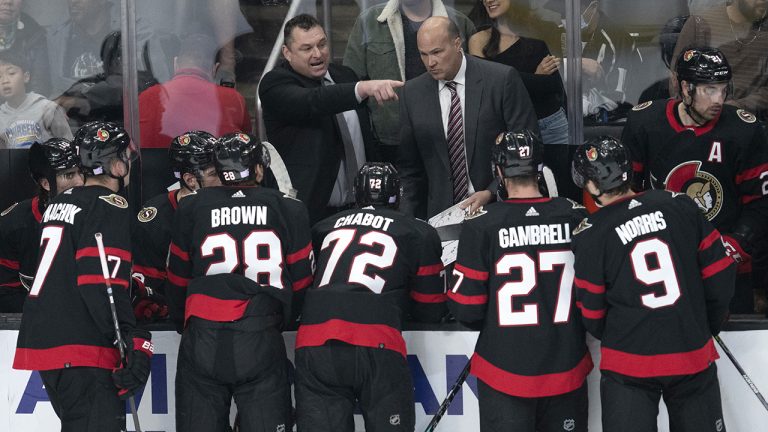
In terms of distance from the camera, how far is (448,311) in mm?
4754

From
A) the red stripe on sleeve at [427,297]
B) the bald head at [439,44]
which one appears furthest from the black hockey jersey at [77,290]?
the bald head at [439,44]

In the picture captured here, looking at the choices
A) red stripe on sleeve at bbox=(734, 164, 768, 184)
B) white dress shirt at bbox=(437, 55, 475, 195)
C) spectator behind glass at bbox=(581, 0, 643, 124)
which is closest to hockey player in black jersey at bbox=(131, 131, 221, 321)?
white dress shirt at bbox=(437, 55, 475, 195)

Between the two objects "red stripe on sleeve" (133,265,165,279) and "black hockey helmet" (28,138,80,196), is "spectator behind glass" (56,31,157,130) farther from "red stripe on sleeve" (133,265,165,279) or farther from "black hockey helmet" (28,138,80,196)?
"red stripe on sleeve" (133,265,165,279)

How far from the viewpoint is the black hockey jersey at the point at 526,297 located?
4262 millimetres

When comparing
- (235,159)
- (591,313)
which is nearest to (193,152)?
(235,159)

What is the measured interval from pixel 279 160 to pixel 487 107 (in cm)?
104

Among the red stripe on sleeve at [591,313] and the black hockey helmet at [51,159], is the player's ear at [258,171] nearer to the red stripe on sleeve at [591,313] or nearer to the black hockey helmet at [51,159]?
the black hockey helmet at [51,159]

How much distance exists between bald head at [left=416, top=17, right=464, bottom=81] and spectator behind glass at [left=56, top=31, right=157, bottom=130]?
1494 mm

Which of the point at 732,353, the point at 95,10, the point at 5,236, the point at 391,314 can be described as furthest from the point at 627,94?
the point at 5,236

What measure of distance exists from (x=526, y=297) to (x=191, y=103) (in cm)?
246

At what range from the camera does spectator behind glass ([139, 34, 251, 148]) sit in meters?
5.95

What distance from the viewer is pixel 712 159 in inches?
203

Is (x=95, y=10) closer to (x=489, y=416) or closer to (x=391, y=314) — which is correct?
(x=391, y=314)

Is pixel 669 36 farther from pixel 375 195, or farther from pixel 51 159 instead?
pixel 51 159
